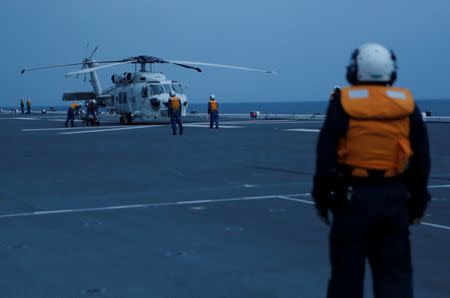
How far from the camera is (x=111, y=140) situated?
26.4 meters

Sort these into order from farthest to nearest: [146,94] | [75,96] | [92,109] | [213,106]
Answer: [75,96], [92,109], [146,94], [213,106]

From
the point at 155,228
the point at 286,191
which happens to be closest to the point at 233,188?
the point at 286,191

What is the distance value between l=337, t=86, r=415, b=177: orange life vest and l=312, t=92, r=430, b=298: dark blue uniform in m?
0.05

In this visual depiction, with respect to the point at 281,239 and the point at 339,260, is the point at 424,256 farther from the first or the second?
the point at 339,260

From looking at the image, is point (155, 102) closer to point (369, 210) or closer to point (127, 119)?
point (127, 119)

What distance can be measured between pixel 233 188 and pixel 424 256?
594cm

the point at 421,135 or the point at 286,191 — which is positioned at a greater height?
the point at 421,135

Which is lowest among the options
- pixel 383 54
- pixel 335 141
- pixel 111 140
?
pixel 111 140

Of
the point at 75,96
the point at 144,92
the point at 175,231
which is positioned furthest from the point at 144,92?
the point at 175,231

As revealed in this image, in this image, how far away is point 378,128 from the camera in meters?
3.96

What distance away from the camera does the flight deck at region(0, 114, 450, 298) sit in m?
6.15

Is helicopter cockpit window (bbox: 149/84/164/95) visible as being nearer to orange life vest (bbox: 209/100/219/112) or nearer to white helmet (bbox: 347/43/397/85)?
orange life vest (bbox: 209/100/219/112)

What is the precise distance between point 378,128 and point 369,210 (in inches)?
18.2

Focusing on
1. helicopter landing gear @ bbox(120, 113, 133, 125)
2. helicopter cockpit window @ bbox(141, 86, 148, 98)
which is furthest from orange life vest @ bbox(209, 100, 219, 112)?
helicopter landing gear @ bbox(120, 113, 133, 125)
